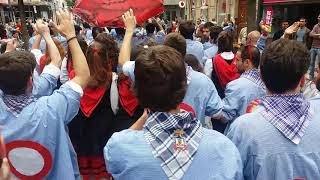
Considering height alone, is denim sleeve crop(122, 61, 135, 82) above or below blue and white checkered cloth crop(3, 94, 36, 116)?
above

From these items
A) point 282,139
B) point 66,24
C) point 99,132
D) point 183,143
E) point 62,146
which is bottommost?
point 99,132

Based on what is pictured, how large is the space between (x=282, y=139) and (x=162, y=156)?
71cm

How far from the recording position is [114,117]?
3.50 meters

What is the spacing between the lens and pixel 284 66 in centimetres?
190

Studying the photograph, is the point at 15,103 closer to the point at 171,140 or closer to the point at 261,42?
the point at 171,140

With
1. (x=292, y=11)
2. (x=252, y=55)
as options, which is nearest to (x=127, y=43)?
(x=252, y=55)

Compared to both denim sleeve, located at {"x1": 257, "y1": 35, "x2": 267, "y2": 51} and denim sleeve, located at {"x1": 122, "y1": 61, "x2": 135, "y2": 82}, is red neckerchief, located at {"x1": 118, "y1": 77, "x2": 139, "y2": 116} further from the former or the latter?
denim sleeve, located at {"x1": 257, "y1": 35, "x2": 267, "y2": 51}

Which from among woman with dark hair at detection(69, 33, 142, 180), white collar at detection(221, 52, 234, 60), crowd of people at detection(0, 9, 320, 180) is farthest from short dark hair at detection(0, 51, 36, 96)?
white collar at detection(221, 52, 234, 60)

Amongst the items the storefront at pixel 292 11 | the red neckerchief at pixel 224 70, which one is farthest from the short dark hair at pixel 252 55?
the storefront at pixel 292 11

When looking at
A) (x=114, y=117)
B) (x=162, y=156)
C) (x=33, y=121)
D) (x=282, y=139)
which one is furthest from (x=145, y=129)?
(x=114, y=117)

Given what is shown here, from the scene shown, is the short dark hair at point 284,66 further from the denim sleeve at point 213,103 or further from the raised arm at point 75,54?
the denim sleeve at point 213,103

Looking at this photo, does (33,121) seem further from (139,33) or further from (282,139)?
(139,33)

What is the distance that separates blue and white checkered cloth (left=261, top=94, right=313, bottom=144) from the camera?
188 cm

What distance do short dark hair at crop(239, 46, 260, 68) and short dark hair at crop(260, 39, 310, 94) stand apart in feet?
5.45
